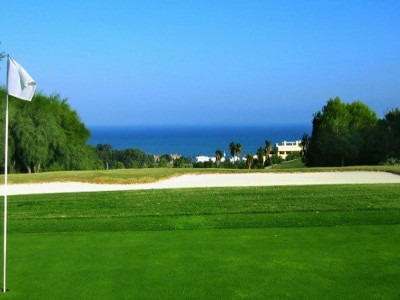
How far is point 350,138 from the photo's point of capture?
39.0 m

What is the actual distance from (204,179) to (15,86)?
1539cm

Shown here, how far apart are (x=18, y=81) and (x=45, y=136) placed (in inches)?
986

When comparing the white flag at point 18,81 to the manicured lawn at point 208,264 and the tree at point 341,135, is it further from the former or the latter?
the tree at point 341,135

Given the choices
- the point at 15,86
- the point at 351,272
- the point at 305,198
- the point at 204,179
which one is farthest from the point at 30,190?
the point at 351,272

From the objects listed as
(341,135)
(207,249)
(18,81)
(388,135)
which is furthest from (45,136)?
(18,81)

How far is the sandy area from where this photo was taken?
18578mm

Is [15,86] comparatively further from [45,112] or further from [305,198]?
[45,112]

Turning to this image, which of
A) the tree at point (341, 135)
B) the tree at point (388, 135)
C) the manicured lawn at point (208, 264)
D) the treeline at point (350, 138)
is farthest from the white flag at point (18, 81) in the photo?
the tree at point (341, 135)

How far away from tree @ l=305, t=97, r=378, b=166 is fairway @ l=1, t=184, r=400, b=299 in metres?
26.3

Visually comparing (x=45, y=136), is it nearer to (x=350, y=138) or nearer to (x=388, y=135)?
(x=350, y=138)

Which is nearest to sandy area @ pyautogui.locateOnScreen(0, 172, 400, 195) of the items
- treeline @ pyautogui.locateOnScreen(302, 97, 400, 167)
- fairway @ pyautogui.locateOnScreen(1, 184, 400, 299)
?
Result: fairway @ pyautogui.locateOnScreen(1, 184, 400, 299)

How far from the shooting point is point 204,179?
2109 cm

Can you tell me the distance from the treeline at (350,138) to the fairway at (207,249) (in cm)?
2565

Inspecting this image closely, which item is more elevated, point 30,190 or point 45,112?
point 45,112
